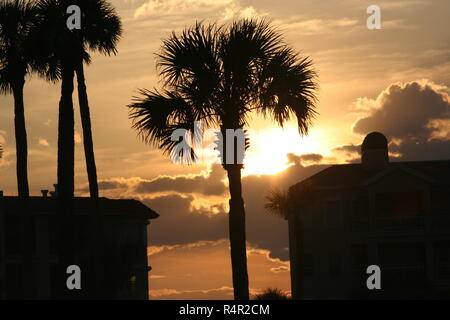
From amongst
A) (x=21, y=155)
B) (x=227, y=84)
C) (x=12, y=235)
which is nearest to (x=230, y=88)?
(x=227, y=84)

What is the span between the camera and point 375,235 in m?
52.1

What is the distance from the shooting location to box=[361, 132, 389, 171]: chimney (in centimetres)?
5441

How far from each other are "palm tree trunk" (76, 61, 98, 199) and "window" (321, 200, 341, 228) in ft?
56.7

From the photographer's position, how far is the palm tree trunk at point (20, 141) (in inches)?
1583

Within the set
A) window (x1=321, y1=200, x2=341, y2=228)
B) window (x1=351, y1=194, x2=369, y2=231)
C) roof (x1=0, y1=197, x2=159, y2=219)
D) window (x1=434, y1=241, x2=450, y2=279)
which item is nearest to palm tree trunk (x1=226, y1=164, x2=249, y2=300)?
window (x1=321, y1=200, x2=341, y2=228)

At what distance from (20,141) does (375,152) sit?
24129 millimetres

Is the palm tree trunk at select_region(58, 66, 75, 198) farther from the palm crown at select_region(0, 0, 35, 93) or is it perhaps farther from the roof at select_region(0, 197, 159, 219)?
the roof at select_region(0, 197, 159, 219)

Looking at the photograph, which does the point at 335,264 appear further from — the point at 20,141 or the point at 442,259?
the point at 20,141

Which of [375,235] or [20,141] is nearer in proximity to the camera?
[20,141]

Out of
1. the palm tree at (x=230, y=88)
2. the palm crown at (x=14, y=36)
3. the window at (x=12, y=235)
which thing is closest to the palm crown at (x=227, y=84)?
the palm tree at (x=230, y=88)

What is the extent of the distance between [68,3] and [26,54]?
3.93m

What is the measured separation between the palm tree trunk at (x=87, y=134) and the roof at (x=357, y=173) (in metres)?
15.4

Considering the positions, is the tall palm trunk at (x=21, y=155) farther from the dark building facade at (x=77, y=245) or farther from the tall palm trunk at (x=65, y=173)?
the dark building facade at (x=77, y=245)
